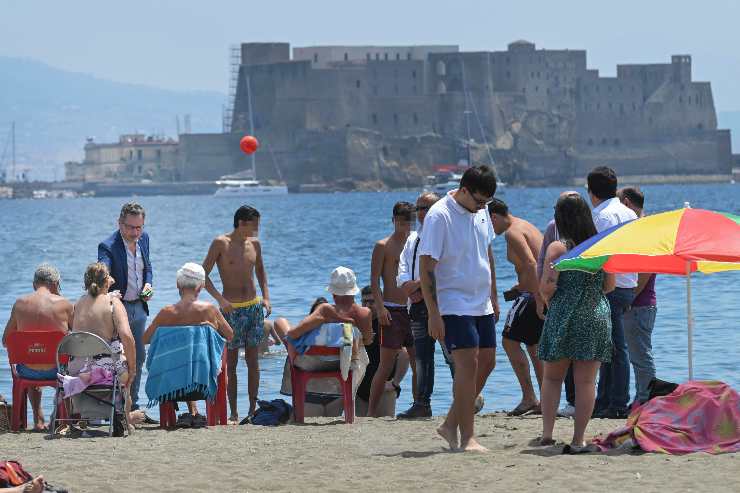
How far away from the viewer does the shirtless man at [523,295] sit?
775 cm

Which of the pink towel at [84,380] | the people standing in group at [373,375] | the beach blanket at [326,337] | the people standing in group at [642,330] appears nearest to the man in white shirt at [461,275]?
the beach blanket at [326,337]

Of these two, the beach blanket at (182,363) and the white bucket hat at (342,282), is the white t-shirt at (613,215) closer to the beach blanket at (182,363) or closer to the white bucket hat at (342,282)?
the white bucket hat at (342,282)

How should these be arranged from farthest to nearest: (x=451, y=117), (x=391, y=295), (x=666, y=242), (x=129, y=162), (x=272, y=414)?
(x=129, y=162)
(x=451, y=117)
(x=391, y=295)
(x=272, y=414)
(x=666, y=242)

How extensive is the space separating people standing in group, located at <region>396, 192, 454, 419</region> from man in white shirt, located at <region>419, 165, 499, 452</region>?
115 centimetres

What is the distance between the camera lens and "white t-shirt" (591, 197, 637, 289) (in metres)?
7.36

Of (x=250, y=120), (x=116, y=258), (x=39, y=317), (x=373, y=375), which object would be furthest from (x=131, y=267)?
(x=250, y=120)

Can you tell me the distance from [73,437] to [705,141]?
98229mm

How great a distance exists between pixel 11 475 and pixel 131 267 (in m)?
2.65

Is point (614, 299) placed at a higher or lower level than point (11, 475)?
higher


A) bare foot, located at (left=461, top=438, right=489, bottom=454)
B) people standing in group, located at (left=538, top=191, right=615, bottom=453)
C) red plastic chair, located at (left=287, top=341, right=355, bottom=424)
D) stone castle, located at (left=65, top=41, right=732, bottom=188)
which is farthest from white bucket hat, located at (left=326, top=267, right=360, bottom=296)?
stone castle, located at (left=65, top=41, right=732, bottom=188)

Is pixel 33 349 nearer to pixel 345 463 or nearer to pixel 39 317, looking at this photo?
pixel 39 317

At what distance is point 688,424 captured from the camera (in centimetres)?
659

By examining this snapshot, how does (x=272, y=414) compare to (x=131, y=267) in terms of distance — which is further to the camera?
(x=131, y=267)

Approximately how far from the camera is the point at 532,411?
323 inches
